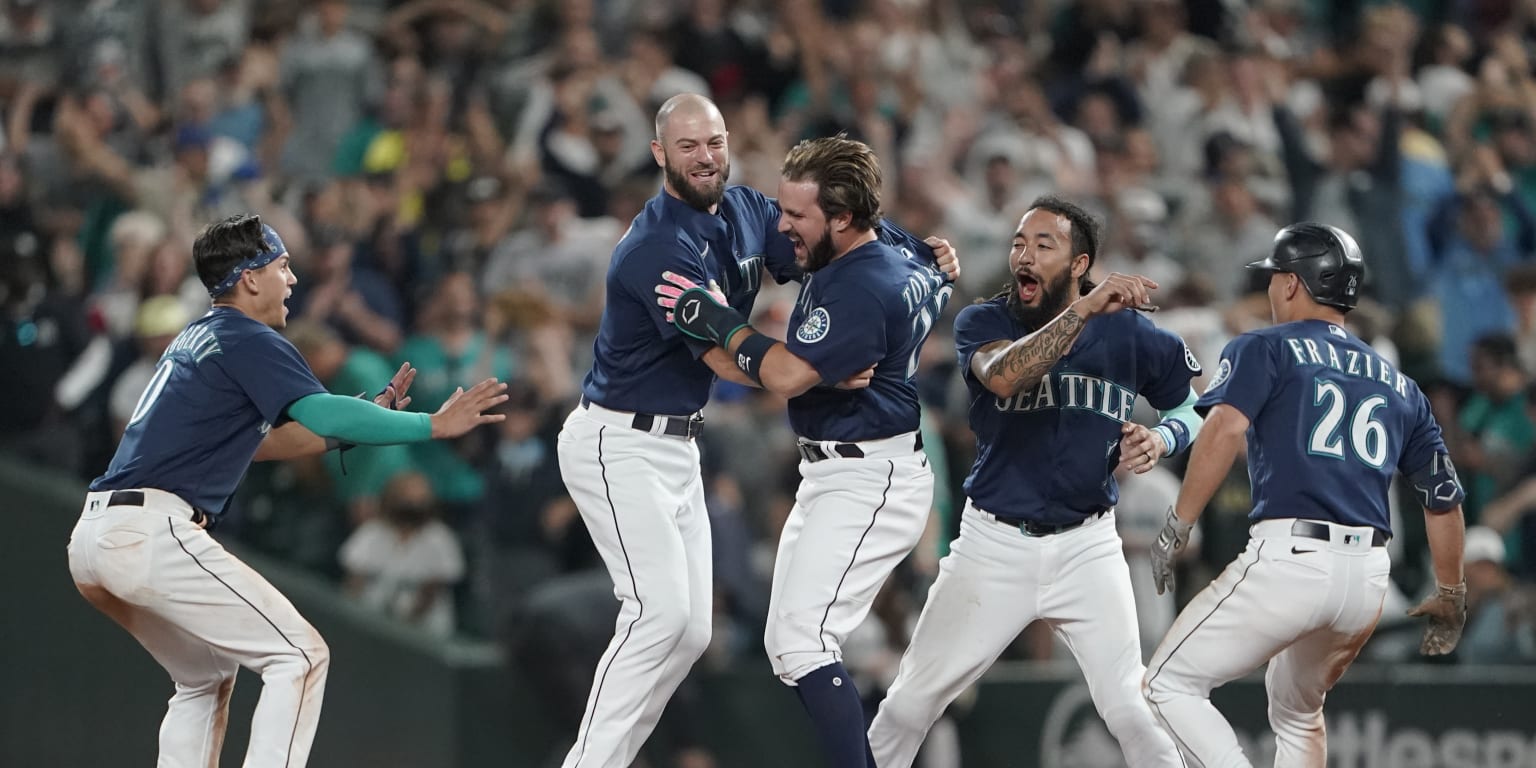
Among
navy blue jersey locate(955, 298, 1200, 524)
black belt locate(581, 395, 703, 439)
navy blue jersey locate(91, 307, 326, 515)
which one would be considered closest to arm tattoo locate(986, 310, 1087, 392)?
navy blue jersey locate(955, 298, 1200, 524)

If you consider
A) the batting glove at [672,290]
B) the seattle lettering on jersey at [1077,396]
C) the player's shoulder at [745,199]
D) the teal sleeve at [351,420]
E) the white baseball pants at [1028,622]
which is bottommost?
→ the white baseball pants at [1028,622]

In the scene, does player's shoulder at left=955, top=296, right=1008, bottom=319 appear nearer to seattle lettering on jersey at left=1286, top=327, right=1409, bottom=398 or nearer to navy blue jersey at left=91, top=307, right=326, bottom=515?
seattle lettering on jersey at left=1286, top=327, right=1409, bottom=398

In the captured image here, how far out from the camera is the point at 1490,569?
31.4 ft

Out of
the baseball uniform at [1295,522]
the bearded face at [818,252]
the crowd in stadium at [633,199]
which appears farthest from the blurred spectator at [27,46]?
the baseball uniform at [1295,522]

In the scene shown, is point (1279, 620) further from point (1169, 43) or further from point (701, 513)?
point (1169, 43)

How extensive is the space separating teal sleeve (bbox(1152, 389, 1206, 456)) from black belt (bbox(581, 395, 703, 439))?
62.2 inches

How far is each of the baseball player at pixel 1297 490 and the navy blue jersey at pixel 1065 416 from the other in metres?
0.33

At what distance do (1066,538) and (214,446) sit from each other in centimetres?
283

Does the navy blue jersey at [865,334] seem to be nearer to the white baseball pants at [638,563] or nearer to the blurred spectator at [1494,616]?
the white baseball pants at [638,563]

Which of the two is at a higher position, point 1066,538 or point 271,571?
point 1066,538

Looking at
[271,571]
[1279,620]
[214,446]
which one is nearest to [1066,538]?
[1279,620]

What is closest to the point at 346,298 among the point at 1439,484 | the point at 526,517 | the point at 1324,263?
the point at 526,517

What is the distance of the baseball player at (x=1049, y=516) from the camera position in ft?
20.6

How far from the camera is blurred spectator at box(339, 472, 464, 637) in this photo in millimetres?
9953
